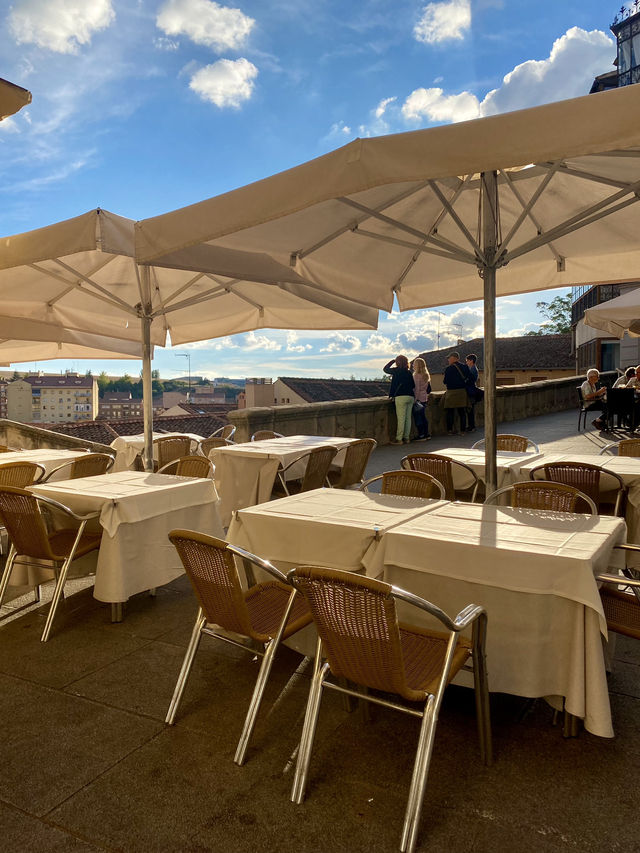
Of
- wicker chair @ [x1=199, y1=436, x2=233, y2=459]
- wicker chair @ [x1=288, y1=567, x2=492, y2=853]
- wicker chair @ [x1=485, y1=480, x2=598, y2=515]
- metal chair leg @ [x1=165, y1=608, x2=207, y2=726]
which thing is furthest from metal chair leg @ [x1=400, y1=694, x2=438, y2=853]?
wicker chair @ [x1=199, y1=436, x2=233, y2=459]

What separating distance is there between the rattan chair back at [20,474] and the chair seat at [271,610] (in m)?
2.97

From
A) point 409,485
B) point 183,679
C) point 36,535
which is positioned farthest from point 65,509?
point 409,485

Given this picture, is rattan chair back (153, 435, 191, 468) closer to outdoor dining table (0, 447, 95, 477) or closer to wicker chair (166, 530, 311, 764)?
outdoor dining table (0, 447, 95, 477)

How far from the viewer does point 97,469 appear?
5.59m

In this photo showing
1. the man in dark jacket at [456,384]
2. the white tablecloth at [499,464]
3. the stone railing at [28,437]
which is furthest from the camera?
the man in dark jacket at [456,384]

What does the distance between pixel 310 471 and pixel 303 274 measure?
1771 millimetres

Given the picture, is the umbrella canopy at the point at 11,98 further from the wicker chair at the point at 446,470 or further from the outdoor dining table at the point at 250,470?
the outdoor dining table at the point at 250,470

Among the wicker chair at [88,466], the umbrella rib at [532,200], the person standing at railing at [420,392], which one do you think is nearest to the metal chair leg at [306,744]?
the umbrella rib at [532,200]

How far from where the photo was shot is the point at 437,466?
4.97 metres

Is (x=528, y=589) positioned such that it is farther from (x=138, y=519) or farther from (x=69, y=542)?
(x=69, y=542)


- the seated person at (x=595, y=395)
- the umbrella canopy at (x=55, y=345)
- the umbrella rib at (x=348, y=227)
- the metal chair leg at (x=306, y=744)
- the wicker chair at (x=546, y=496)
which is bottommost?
the metal chair leg at (x=306, y=744)

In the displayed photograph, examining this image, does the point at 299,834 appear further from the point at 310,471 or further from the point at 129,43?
the point at 129,43

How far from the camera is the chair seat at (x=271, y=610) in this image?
9.16 feet

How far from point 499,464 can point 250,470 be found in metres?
2.38
